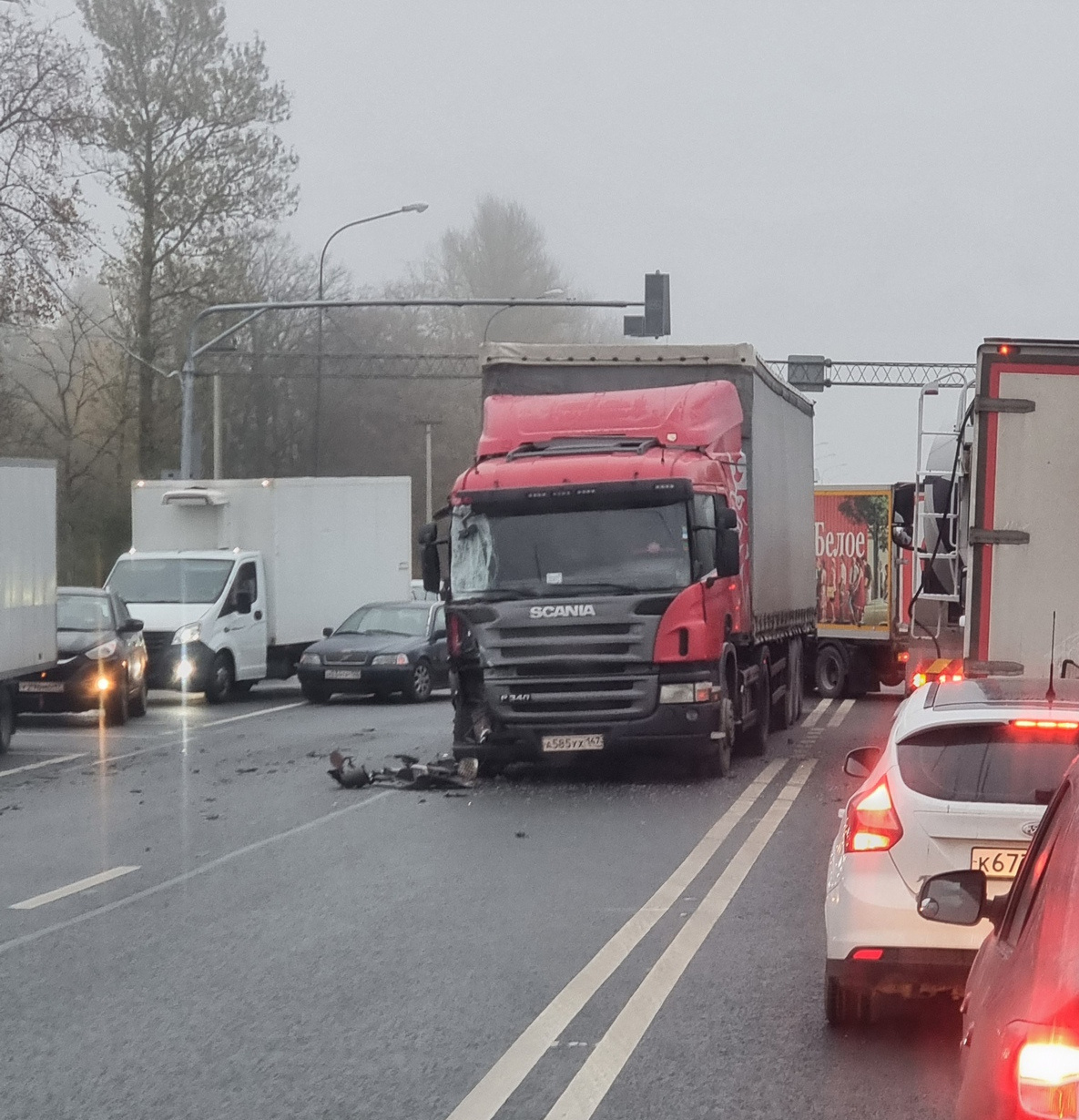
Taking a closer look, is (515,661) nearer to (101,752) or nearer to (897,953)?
(101,752)

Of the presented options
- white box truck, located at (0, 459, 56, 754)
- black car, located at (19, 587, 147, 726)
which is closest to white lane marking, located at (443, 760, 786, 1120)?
white box truck, located at (0, 459, 56, 754)

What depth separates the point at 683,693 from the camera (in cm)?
1614

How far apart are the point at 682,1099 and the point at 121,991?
2791 mm

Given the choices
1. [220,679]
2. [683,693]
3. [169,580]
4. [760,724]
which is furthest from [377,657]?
[683,693]

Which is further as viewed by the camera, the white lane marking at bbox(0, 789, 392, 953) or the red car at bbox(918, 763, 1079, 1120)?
the white lane marking at bbox(0, 789, 392, 953)

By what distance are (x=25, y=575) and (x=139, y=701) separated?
18.2 feet

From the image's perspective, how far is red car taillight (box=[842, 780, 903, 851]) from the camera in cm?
691

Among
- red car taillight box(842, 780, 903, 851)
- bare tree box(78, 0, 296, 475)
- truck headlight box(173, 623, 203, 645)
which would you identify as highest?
bare tree box(78, 0, 296, 475)

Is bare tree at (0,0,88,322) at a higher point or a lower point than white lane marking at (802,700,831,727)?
higher

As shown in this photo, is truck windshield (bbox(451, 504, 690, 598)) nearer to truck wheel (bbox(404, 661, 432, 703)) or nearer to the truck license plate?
the truck license plate

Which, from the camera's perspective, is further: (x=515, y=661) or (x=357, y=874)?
(x=515, y=661)

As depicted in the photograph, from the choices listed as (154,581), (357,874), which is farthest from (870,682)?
(357,874)

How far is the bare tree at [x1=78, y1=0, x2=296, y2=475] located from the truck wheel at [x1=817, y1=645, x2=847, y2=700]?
25280mm

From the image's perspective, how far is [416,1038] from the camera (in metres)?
7.10
